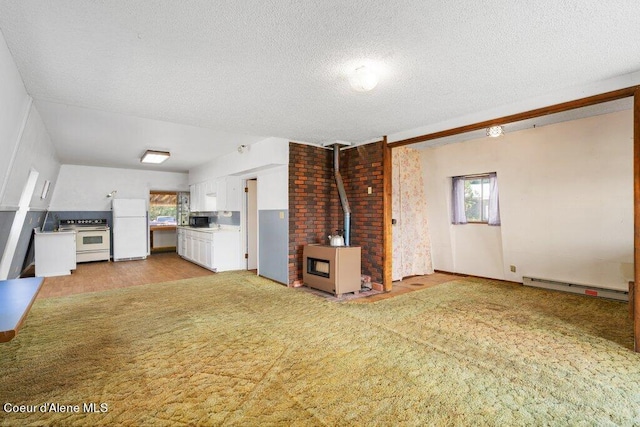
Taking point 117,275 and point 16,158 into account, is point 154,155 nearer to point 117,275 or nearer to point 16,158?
point 117,275

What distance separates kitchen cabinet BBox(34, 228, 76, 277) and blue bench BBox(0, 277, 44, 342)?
4.39 m

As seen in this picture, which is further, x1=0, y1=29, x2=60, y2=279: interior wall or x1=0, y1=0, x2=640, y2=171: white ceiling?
x1=0, y1=29, x2=60, y2=279: interior wall

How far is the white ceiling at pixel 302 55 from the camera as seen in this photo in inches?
74.6

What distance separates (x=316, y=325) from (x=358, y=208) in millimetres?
2558

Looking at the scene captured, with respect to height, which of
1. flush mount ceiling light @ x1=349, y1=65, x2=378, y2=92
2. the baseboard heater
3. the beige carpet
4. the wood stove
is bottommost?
the beige carpet

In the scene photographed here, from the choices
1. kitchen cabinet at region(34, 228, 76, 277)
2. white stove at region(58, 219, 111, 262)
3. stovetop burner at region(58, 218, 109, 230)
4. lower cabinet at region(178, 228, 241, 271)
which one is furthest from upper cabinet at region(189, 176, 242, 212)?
kitchen cabinet at region(34, 228, 76, 277)

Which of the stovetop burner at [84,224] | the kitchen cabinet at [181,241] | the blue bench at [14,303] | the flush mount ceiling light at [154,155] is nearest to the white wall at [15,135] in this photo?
the blue bench at [14,303]

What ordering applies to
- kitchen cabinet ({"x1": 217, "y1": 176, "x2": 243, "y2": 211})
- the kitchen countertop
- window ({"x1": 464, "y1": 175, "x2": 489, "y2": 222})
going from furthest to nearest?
the kitchen countertop
kitchen cabinet ({"x1": 217, "y1": 176, "x2": 243, "y2": 211})
window ({"x1": 464, "y1": 175, "x2": 489, "y2": 222})

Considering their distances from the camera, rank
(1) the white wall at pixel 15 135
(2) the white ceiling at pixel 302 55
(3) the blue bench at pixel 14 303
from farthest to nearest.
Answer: (1) the white wall at pixel 15 135, (2) the white ceiling at pixel 302 55, (3) the blue bench at pixel 14 303

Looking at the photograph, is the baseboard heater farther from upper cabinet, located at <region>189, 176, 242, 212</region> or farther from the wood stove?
upper cabinet, located at <region>189, 176, 242, 212</region>

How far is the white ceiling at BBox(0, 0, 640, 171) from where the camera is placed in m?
1.89

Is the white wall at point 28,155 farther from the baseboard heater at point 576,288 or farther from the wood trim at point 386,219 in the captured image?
the baseboard heater at point 576,288

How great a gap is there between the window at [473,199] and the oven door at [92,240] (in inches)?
336

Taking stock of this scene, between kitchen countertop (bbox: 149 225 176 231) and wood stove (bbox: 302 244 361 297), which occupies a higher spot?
kitchen countertop (bbox: 149 225 176 231)
